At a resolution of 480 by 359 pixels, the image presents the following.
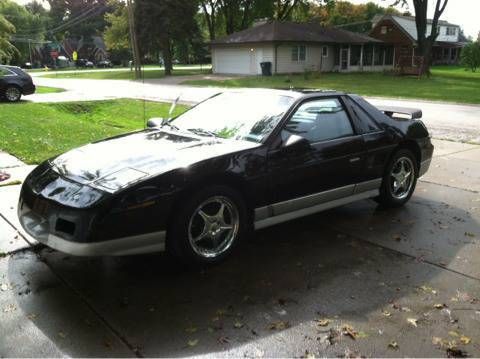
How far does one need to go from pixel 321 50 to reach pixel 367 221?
131ft

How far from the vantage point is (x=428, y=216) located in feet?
18.2

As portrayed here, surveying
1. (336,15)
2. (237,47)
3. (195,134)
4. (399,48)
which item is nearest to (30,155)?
(195,134)

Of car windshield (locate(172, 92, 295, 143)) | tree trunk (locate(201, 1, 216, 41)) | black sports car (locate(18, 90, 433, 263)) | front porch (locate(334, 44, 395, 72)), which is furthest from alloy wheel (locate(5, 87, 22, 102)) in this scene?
tree trunk (locate(201, 1, 216, 41))

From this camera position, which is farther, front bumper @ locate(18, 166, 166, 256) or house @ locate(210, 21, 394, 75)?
house @ locate(210, 21, 394, 75)

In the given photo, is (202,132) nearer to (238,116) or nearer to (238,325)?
(238,116)

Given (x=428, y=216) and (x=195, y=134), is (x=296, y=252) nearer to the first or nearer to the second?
(x=195, y=134)

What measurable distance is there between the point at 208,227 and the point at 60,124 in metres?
9.12

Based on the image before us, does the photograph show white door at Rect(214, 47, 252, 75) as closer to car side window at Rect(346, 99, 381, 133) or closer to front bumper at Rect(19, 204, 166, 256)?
car side window at Rect(346, 99, 381, 133)

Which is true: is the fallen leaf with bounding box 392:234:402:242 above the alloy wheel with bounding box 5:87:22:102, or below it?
below

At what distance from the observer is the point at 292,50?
41156 mm

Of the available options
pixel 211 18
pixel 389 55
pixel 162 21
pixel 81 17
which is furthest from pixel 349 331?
pixel 81 17

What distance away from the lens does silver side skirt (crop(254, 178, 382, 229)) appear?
4414 mm

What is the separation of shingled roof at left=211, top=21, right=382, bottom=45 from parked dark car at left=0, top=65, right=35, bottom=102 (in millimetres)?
24033

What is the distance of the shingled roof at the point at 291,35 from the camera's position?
132 ft
